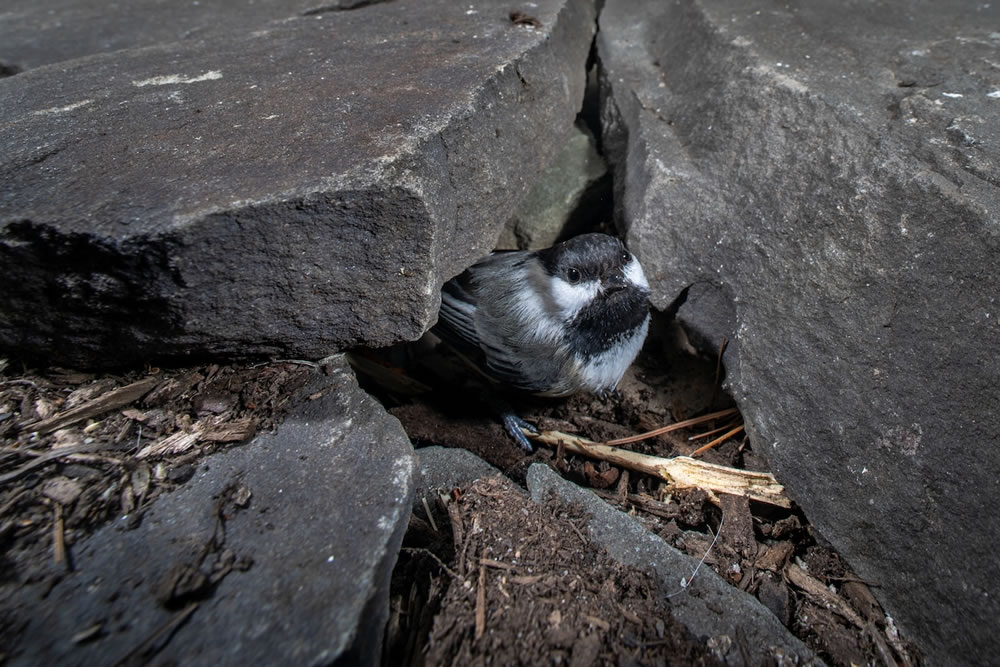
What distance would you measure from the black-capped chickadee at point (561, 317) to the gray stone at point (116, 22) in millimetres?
1780

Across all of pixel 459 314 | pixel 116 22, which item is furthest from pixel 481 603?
pixel 116 22

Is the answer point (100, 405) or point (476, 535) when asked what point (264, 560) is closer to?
point (476, 535)

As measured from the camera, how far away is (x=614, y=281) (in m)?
2.32

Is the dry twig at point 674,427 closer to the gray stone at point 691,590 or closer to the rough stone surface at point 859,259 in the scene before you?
the rough stone surface at point 859,259

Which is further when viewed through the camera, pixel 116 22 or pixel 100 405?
pixel 116 22

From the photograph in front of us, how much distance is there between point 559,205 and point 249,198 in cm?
168

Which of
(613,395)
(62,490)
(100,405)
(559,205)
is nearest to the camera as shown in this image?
(62,490)

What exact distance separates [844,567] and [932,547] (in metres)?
0.25

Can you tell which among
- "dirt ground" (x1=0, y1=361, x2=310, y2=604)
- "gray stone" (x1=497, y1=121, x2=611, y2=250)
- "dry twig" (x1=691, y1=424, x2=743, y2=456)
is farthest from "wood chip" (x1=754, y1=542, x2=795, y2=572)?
"gray stone" (x1=497, y1=121, x2=611, y2=250)

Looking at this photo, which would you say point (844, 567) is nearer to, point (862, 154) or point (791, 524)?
point (791, 524)

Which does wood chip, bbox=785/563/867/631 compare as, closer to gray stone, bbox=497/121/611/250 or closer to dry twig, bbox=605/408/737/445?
dry twig, bbox=605/408/737/445

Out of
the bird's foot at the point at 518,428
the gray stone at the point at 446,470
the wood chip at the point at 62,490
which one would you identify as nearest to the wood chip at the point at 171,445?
the wood chip at the point at 62,490

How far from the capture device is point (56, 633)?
4.32 feet

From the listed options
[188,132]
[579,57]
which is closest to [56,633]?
[188,132]
